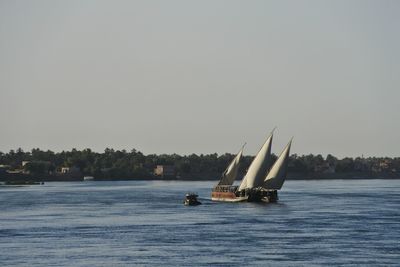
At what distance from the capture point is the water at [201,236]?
252ft

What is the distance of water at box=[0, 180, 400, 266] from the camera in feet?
252

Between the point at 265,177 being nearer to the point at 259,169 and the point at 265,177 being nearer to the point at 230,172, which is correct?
the point at 259,169

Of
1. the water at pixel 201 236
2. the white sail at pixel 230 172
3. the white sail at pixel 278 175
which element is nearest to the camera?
the water at pixel 201 236

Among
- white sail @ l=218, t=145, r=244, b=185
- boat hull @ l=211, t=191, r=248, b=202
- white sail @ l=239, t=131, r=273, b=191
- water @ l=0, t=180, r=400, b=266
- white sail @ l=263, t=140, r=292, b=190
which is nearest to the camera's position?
water @ l=0, t=180, r=400, b=266

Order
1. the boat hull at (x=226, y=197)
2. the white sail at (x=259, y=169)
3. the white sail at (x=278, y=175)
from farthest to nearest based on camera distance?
the boat hull at (x=226, y=197), the white sail at (x=259, y=169), the white sail at (x=278, y=175)

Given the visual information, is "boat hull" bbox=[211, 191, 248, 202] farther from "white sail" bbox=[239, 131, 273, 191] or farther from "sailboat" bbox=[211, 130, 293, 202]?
"white sail" bbox=[239, 131, 273, 191]

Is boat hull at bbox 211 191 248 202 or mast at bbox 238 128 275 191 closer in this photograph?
mast at bbox 238 128 275 191

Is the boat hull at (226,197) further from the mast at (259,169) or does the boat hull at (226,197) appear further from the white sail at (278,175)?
the white sail at (278,175)

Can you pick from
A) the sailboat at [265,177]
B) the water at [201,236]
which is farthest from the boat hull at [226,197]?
the water at [201,236]

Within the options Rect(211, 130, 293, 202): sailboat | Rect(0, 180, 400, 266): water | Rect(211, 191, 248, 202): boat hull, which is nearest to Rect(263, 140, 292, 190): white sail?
Rect(211, 130, 293, 202): sailboat

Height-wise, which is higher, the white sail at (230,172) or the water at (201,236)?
the white sail at (230,172)

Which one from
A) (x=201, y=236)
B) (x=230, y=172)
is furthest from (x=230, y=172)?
(x=201, y=236)

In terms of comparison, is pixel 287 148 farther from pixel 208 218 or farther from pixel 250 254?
pixel 250 254

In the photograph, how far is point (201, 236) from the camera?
9381 cm
